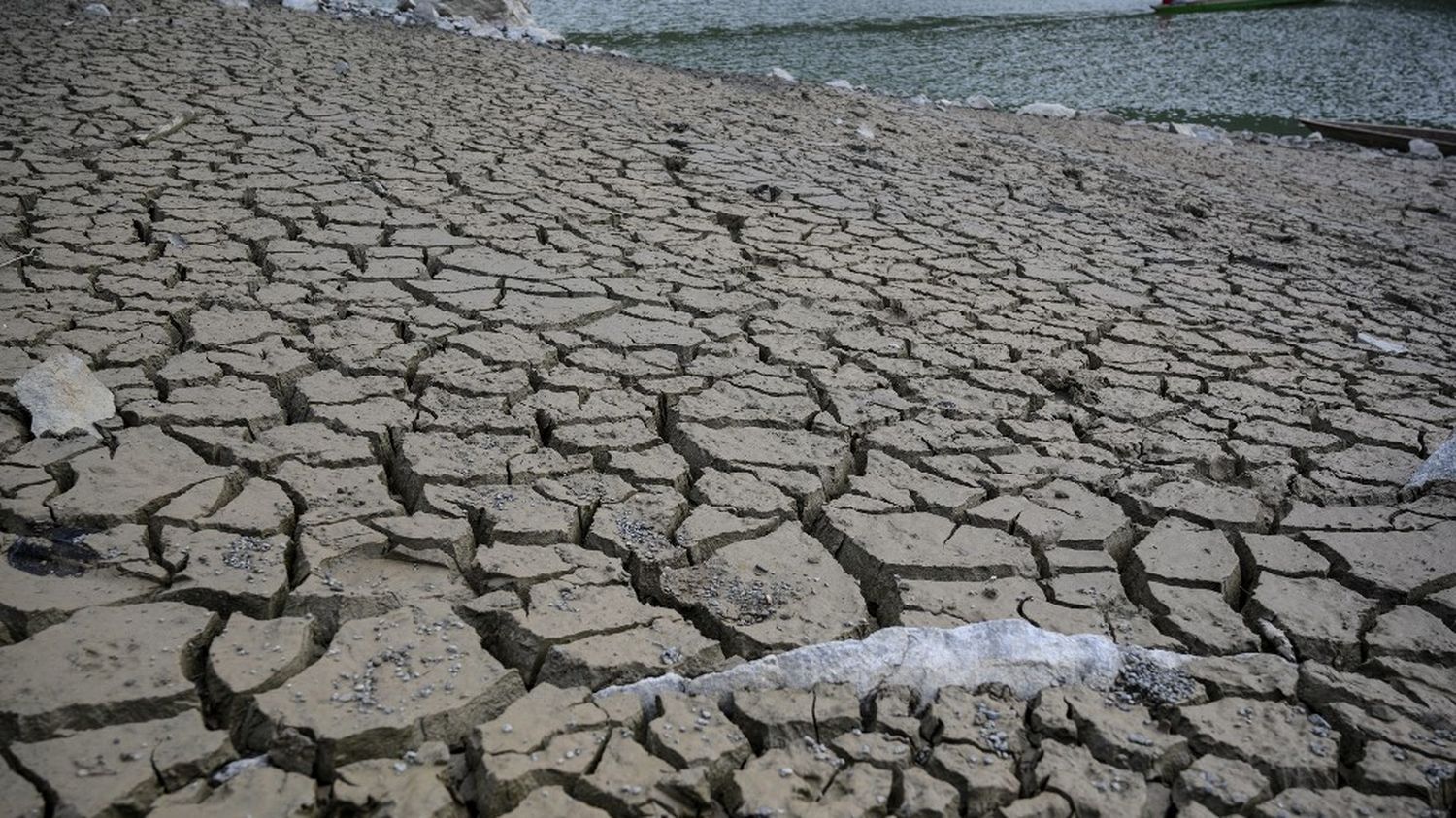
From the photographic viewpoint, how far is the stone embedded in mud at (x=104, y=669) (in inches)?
62.7

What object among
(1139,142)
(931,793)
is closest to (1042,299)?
(931,793)

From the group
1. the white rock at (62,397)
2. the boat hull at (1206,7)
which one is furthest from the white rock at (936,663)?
the boat hull at (1206,7)

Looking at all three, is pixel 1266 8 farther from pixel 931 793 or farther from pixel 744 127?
pixel 931 793

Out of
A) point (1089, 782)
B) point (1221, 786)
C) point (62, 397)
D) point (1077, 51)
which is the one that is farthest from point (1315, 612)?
point (1077, 51)

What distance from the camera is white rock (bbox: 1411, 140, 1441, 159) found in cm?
850

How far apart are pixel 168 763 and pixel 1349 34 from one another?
1950 cm

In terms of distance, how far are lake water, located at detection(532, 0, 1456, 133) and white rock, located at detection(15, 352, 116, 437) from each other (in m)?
8.33

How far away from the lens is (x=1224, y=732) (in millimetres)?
1773

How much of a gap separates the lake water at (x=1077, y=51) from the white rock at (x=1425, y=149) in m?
1.41

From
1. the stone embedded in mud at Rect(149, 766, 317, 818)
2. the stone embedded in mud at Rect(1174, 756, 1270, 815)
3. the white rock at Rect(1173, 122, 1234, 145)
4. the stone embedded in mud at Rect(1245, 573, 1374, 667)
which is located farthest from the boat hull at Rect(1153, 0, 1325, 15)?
the stone embedded in mud at Rect(149, 766, 317, 818)

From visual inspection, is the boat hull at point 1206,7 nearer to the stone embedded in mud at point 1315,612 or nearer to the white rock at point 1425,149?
the white rock at point 1425,149

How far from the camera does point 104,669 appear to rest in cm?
169

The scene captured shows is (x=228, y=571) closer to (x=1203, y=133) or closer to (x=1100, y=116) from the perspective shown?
(x=1100, y=116)

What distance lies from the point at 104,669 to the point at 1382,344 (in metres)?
3.99
